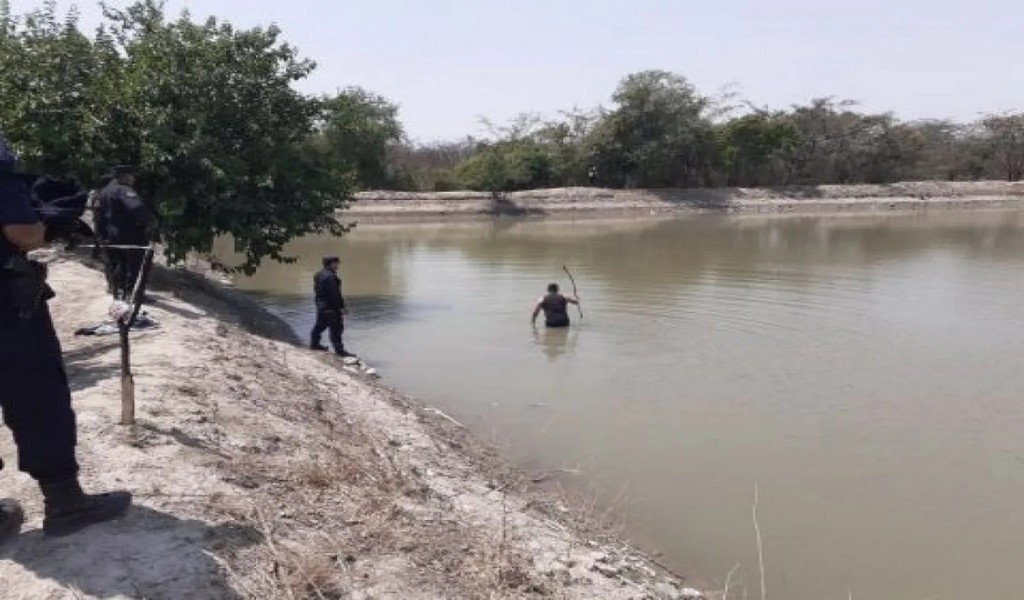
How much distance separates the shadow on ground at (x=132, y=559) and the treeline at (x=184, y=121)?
11426mm

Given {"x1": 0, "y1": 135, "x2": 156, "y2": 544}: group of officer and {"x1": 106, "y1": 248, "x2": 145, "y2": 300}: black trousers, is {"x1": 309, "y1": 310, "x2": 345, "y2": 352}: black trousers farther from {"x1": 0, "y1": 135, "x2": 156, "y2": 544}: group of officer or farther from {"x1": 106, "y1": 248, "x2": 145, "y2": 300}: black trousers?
{"x1": 0, "y1": 135, "x2": 156, "y2": 544}: group of officer

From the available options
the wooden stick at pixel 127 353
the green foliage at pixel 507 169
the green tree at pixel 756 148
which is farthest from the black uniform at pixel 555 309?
the green tree at pixel 756 148

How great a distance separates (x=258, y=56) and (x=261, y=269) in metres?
10.00

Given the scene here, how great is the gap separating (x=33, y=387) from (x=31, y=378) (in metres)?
0.04

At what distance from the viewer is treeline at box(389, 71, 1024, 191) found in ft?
182

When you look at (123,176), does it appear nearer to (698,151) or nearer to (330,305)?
(330,305)

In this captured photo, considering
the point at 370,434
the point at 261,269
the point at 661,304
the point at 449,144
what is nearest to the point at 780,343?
the point at 661,304

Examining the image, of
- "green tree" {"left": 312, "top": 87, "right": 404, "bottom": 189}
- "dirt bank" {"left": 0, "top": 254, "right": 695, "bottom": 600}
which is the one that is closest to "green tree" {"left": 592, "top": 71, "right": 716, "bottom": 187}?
"green tree" {"left": 312, "top": 87, "right": 404, "bottom": 189}

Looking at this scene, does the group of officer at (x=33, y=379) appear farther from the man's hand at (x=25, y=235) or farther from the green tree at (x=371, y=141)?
the green tree at (x=371, y=141)

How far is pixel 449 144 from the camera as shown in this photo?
273 ft

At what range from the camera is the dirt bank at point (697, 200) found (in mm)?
49375

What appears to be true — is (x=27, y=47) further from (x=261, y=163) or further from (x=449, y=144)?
(x=449, y=144)

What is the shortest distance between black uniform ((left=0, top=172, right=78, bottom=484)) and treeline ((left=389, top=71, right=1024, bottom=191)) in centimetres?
4902

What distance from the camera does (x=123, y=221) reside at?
398 inches
